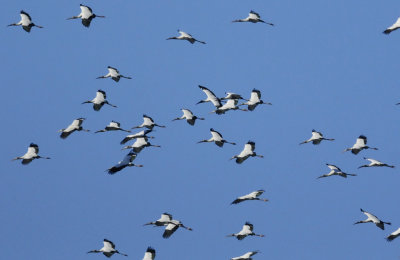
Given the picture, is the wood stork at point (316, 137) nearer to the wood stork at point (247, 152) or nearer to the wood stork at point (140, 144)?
the wood stork at point (247, 152)

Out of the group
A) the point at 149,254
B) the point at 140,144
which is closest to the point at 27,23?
the point at 140,144

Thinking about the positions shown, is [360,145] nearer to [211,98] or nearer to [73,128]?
[211,98]

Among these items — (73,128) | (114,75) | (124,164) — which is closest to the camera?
(124,164)

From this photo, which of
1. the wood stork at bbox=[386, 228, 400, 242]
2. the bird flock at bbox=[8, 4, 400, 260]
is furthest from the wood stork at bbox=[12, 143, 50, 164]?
the wood stork at bbox=[386, 228, 400, 242]

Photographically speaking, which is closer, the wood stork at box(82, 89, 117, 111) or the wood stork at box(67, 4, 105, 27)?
the wood stork at box(67, 4, 105, 27)

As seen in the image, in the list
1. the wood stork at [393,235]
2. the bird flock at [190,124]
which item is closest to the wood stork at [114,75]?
the bird flock at [190,124]

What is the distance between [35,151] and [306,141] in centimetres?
1565

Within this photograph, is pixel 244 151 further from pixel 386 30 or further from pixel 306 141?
pixel 386 30

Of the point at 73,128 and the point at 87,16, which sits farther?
the point at 73,128

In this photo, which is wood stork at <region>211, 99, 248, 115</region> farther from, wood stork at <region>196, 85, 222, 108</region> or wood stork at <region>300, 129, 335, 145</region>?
wood stork at <region>300, 129, 335, 145</region>

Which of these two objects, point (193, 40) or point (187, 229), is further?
point (193, 40)

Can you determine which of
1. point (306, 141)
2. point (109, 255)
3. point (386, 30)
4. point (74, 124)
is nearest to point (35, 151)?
point (74, 124)

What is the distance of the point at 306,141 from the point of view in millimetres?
66188

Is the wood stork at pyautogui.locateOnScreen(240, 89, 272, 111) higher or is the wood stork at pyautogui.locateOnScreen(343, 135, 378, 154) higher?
the wood stork at pyautogui.locateOnScreen(240, 89, 272, 111)
